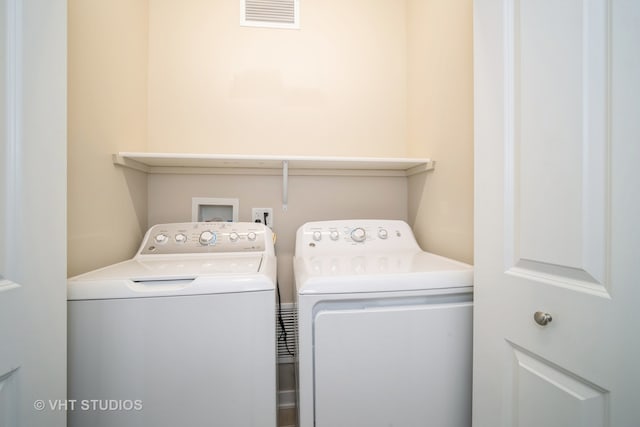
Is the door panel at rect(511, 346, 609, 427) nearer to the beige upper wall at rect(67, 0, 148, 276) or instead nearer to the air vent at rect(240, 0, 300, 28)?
the beige upper wall at rect(67, 0, 148, 276)

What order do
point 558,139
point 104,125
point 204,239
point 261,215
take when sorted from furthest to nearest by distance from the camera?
point 261,215, point 204,239, point 104,125, point 558,139

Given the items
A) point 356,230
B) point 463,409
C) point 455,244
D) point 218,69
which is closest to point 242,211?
point 356,230

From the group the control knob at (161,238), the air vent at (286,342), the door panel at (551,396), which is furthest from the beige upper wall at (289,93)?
the air vent at (286,342)

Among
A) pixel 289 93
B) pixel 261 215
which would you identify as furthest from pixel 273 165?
pixel 289 93

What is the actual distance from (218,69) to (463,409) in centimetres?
199

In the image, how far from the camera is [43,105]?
1.94ft

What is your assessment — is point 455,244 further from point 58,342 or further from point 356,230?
point 58,342

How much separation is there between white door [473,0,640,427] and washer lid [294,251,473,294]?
0.33ft

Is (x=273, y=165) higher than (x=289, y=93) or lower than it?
lower

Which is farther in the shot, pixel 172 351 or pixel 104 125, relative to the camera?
pixel 104 125

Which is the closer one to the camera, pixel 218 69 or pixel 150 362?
pixel 150 362

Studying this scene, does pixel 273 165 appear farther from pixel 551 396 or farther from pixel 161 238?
pixel 551 396

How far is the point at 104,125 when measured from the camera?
1.04m

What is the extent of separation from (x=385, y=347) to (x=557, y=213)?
60cm
